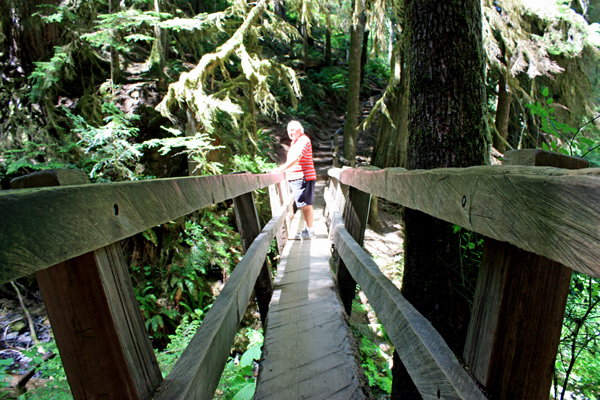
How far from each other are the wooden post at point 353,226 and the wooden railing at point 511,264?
1739mm

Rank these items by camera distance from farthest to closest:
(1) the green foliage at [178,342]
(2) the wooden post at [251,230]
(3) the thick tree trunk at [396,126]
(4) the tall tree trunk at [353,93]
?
(4) the tall tree trunk at [353,93] → (3) the thick tree trunk at [396,126] → (1) the green foliage at [178,342] → (2) the wooden post at [251,230]

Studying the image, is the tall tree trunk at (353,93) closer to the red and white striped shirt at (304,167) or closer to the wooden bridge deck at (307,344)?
the red and white striped shirt at (304,167)

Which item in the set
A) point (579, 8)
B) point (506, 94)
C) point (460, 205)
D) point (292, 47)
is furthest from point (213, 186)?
point (292, 47)

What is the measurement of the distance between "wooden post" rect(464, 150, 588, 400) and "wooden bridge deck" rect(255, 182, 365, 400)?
102 cm

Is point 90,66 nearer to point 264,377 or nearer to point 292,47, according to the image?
point 264,377

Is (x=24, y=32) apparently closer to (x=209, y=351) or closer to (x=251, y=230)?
(x=251, y=230)

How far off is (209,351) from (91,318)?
53 centimetres

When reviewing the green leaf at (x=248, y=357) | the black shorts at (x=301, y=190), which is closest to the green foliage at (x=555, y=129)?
the green leaf at (x=248, y=357)

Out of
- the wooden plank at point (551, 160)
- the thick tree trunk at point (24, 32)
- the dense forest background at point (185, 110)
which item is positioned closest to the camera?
the wooden plank at point (551, 160)

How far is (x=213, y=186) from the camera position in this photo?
6.11 feet

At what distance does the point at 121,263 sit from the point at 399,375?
85.2 inches

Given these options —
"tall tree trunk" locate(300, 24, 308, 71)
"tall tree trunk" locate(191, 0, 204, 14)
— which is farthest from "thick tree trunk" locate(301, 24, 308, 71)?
"tall tree trunk" locate(191, 0, 204, 14)

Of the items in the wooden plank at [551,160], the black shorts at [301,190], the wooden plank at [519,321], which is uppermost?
the wooden plank at [551,160]

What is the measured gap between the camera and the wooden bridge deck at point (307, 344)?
2021 mm
